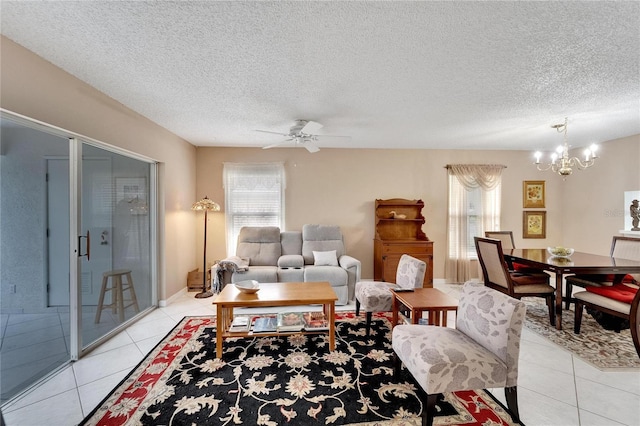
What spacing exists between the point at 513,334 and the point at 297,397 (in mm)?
1482

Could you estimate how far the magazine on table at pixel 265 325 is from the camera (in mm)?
2484

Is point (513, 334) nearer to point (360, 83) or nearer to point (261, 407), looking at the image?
point (261, 407)

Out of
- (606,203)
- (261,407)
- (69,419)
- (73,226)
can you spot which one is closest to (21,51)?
(73,226)

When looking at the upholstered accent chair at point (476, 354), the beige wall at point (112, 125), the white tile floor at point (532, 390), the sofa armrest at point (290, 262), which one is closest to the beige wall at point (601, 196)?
the white tile floor at point (532, 390)

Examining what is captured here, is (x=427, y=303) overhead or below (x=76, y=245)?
below

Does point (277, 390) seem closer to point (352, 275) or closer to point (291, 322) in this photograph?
point (291, 322)

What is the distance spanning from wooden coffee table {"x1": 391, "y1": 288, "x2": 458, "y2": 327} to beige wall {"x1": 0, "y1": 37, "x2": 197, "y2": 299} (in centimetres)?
324

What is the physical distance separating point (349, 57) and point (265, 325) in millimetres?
2509

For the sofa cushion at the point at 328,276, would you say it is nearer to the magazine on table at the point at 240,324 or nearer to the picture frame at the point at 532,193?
the magazine on table at the point at 240,324

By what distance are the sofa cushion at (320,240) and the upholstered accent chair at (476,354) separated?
2.69 metres

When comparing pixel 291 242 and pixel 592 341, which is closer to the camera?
pixel 592 341

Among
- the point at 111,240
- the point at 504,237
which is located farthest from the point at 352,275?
the point at 111,240

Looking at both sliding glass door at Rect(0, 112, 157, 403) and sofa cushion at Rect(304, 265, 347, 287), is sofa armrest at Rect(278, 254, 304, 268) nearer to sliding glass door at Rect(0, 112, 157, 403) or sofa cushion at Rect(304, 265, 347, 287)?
sofa cushion at Rect(304, 265, 347, 287)

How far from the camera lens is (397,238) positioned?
4859mm
